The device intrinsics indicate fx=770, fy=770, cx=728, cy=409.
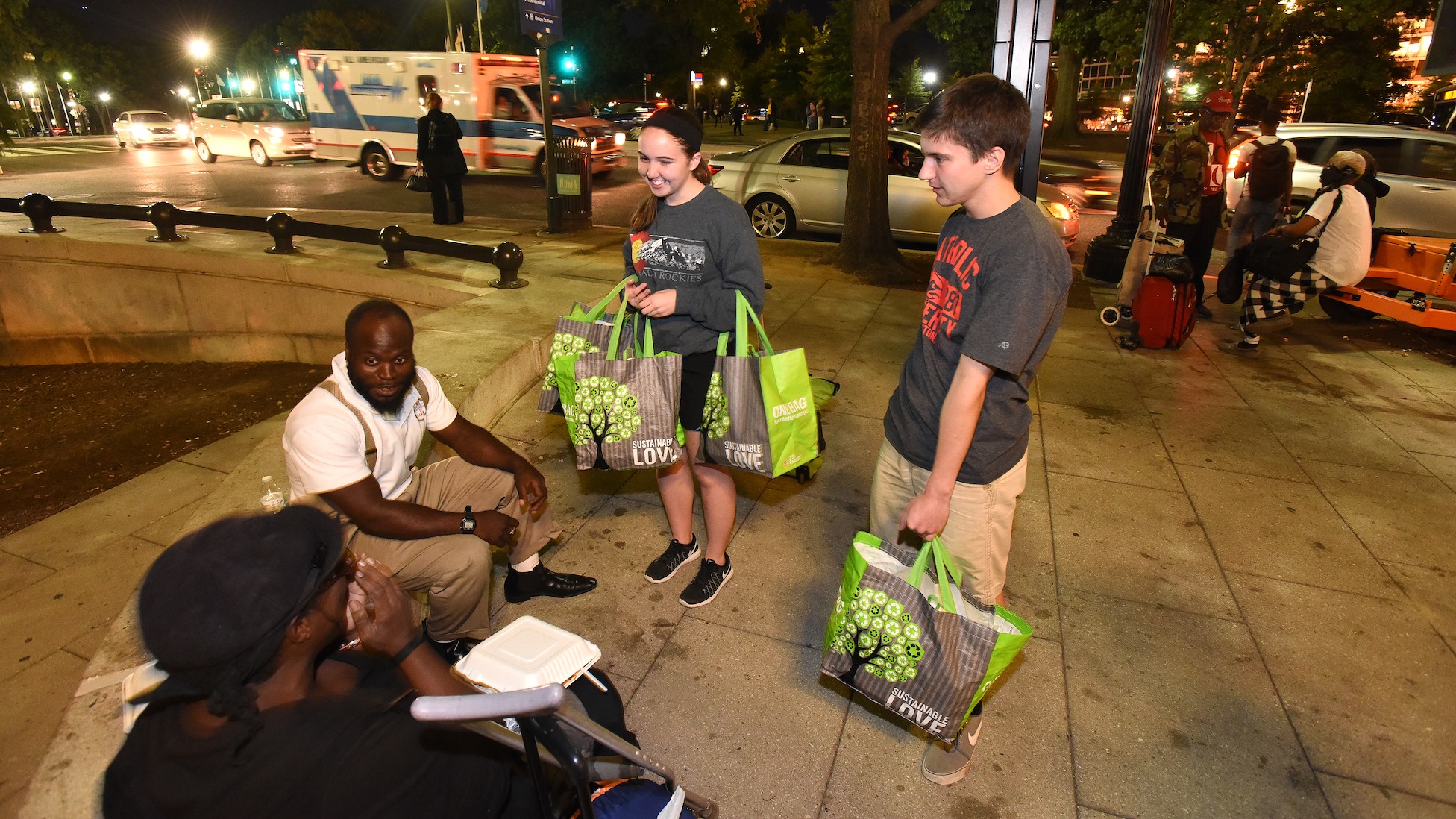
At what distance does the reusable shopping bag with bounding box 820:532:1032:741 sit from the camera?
1953mm

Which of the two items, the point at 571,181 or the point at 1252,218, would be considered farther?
the point at 571,181

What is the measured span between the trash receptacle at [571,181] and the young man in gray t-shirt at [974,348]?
28.6 feet

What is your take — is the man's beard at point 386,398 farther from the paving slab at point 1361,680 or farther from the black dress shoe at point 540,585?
the paving slab at point 1361,680

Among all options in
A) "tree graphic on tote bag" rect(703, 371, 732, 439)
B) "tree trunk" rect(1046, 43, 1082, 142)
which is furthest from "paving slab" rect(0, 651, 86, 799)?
"tree trunk" rect(1046, 43, 1082, 142)

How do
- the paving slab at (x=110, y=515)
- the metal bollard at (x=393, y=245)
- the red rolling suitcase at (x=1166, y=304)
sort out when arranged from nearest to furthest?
the paving slab at (x=110, y=515)
the red rolling suitcase at (x=1166, y=304)
the metal bollard at (x=393, y=245)

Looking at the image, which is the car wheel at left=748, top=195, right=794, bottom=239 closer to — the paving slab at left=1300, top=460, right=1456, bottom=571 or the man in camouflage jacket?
the man in camouflage jacket

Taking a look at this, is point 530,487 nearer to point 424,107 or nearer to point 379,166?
point 424,107

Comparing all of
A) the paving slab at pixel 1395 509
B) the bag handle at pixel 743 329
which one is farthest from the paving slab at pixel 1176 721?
the bag handle at pixel 743 329

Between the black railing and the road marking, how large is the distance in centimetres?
2040

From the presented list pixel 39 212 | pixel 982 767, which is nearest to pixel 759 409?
pixel 982 767

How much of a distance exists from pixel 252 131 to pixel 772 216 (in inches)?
613

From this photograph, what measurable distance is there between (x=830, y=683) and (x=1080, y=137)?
4083 centimetres

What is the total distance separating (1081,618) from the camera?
10.2 ft

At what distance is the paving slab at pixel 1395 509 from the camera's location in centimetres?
358
